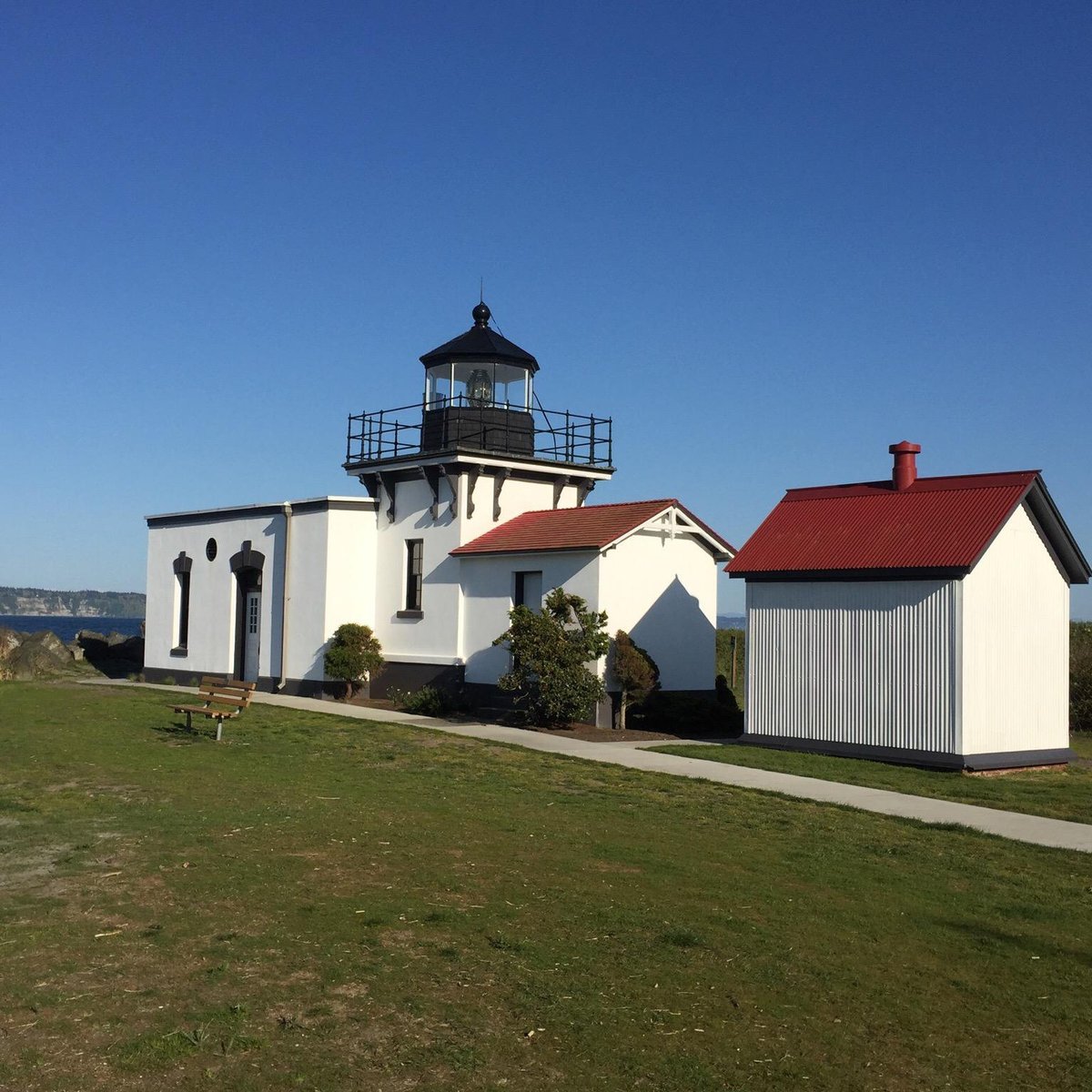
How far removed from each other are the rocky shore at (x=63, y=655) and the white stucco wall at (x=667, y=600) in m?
16.8

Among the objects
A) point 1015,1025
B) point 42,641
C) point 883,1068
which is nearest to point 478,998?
point 883,1068

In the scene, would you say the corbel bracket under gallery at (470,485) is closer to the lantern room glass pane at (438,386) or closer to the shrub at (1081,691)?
the lantern room glass pane at (438,386)

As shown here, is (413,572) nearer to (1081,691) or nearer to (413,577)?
(413,577)

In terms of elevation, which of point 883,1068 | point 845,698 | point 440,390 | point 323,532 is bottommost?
point 883,1068

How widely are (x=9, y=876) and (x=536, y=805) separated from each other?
19.5ft

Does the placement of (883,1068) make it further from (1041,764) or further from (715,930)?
(1041,764)

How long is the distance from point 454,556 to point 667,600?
466 cm

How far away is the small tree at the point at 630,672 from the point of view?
22828 millimetres

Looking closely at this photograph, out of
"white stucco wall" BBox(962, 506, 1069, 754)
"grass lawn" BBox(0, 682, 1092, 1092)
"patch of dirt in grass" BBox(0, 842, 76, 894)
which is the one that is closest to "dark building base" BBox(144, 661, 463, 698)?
"white stucco wall" BBox(962, 506, 1069, 754)

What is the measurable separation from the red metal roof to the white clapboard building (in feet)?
0.15

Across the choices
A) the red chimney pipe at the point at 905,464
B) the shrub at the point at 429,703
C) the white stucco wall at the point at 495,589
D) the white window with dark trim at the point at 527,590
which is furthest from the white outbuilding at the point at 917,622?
the shrub at the point at 429,703

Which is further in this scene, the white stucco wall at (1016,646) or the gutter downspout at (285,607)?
the gutter downspout at (285,607)

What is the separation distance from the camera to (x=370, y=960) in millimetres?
7301

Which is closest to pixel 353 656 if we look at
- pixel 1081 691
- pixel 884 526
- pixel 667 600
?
pixel 667 600
